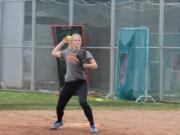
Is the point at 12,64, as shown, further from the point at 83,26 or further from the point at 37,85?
the point at 83,26

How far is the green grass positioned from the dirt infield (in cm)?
142

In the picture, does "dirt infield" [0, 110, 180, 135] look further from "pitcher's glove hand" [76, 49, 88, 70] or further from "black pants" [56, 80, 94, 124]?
"pitcher's glove hand" [76, 49, 88, 70]

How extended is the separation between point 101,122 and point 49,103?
5.52 meters

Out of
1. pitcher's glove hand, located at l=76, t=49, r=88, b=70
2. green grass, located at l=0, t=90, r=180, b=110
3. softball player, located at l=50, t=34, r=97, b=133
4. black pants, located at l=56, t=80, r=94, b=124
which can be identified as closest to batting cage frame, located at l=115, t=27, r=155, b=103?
green grass, located at l=0, t=90, r=180, b=110

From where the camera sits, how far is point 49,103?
17375mm

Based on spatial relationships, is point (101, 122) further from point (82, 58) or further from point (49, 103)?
Result: point (49, 103)

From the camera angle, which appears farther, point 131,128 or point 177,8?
point 177,8

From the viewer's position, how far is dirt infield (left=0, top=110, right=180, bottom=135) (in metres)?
10.4

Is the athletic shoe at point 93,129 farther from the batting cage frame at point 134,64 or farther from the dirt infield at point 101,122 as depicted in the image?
the batting cage frame at point 134,64

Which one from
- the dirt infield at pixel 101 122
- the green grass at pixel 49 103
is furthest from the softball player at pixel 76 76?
the green grass at pixel 49 103

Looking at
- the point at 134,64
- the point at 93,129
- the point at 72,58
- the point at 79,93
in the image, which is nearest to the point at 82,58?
the point at 72,58

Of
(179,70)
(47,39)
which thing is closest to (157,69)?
(179,70)

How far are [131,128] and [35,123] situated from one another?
78.8 inches

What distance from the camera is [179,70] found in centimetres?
1855
